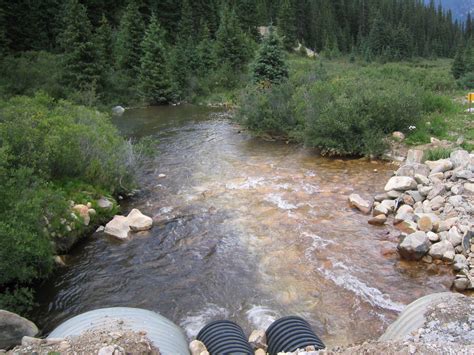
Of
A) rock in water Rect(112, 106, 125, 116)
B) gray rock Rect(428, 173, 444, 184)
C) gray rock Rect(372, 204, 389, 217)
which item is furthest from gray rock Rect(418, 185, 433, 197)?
rock in water Rect(112, 106, 125, 116)

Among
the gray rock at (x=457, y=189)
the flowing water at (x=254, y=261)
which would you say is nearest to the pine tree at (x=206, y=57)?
the flowing water at (x=254, y=261)

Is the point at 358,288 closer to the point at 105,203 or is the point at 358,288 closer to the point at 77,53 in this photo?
the point at 105,203

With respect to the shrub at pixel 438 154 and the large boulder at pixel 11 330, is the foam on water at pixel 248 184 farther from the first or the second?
the large boulder at pixel 11 330

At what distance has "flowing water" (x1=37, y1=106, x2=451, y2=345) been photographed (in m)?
6.98

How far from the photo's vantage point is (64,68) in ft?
107

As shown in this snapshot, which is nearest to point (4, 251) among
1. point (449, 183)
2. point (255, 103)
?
point (449, 183)

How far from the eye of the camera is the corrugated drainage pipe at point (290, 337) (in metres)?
5.26

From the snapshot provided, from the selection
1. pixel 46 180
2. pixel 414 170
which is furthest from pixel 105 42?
pixel 414 170

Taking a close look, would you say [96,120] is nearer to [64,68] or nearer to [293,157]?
[293,157]

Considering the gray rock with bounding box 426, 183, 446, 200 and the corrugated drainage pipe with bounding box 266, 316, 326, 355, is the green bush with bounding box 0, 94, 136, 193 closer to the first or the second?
the corrugated drainage pipe with bounding box 266, 316, 326, 355

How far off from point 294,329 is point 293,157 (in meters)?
10.8

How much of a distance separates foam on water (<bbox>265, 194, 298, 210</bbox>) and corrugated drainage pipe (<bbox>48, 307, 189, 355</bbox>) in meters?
5.79

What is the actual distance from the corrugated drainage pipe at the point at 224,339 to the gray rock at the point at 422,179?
24.9 ft

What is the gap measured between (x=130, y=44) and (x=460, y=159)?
34.6m
